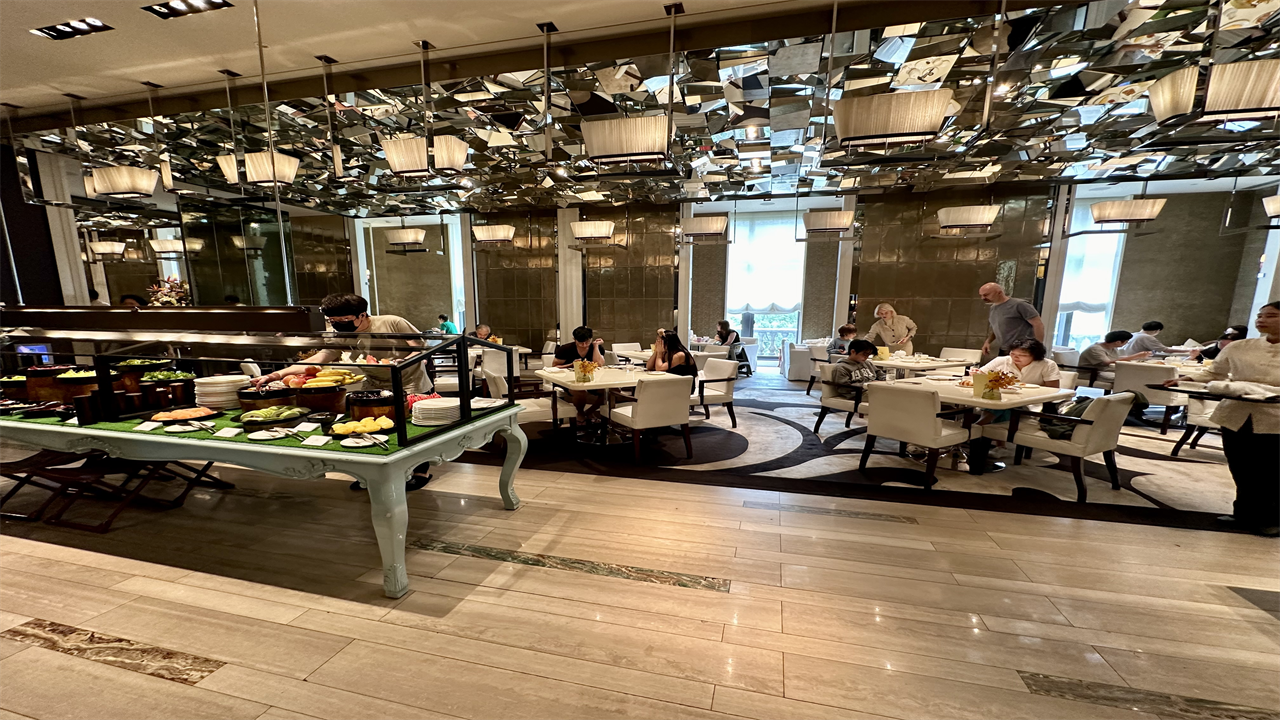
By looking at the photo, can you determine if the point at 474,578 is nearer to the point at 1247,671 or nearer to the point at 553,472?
the point at 553,472

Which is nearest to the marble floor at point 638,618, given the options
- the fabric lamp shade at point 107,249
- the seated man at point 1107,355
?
the seated man at point 1107,355

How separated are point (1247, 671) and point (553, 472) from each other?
4068 millimetres

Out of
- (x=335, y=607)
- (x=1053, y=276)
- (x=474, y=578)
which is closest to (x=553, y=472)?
(x=474, y=578)

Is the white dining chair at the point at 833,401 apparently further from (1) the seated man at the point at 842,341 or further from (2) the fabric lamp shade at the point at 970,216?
(2) the fabric lamp shade at the point at 970,216

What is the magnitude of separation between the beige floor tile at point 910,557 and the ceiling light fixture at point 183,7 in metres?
5.32

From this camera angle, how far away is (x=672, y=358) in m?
5.21

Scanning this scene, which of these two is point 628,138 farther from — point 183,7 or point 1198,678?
point 1198,678

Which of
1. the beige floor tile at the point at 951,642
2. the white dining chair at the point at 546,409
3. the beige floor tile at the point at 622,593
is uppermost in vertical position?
the white dining chair at the point at 546,409

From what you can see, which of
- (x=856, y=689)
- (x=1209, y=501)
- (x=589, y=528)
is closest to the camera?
(x=856, y=689)

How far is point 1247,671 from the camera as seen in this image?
1815 mm

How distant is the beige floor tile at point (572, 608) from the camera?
Answer: 2.04 metres

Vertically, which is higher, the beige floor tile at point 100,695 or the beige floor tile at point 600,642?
the beige floor tile at point 100,695

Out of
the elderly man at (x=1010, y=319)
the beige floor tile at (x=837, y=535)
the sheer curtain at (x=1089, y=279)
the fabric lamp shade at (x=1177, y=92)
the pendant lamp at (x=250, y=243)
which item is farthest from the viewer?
the sheer curtain at (x=1089, y=279)

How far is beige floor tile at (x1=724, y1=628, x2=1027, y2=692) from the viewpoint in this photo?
69.7 inches
